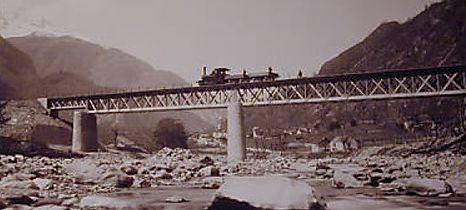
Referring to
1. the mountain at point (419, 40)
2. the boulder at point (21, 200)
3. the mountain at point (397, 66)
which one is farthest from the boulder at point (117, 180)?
the mountain at point (419, 40)

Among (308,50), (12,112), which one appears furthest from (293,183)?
(12,112)

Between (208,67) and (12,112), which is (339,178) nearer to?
(208,67)

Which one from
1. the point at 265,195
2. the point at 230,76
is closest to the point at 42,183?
the point at 230,76

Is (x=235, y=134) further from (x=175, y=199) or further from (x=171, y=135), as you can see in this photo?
(x=175, y=199)

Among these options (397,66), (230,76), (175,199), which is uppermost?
(397,66)

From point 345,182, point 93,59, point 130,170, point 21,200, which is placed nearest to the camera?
point 21,200

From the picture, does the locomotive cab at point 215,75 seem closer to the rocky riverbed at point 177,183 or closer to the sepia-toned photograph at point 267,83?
the sepia-toned photograph at point 267,83

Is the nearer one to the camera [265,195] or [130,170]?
[265,195]

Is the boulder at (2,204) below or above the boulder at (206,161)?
below
